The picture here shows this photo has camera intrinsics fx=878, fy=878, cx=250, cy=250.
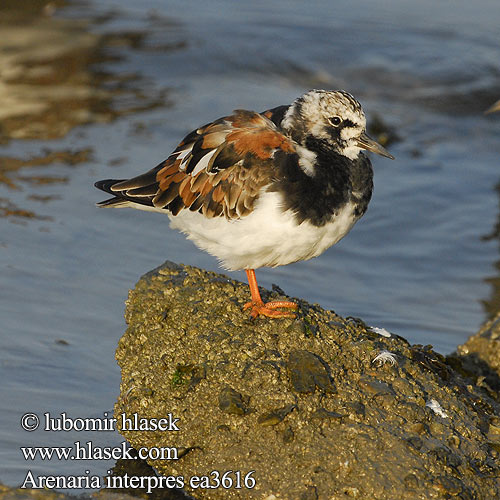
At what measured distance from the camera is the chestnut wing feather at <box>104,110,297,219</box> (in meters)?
4.66

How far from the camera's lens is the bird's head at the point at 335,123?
4.73 m

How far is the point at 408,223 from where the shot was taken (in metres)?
8.54

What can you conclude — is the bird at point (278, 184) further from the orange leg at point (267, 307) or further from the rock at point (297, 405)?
the rock at point (297, 405)

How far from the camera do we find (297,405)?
164 inches

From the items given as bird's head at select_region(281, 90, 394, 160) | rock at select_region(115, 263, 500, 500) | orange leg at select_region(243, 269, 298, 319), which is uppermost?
bird's head at select_region(281, 90, 394, 160)

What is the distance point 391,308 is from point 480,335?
4.48ft

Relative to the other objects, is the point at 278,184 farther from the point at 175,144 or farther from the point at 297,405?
the point at 175,144

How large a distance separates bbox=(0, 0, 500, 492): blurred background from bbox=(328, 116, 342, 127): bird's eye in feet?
6.80

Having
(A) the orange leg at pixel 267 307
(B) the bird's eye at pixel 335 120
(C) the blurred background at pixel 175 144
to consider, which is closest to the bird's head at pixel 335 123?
(B) the bird's eye at pixel 335 120

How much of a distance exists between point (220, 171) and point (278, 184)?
0.43 meters

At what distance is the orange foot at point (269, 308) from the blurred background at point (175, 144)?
1.03 m

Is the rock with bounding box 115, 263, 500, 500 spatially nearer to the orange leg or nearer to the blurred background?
the orange leg

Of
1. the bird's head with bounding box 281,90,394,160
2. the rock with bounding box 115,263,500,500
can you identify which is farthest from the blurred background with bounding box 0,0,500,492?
the bird's head with bounding box 281,90,394,160

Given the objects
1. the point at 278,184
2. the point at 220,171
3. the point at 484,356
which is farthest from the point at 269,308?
the point at 484,356
